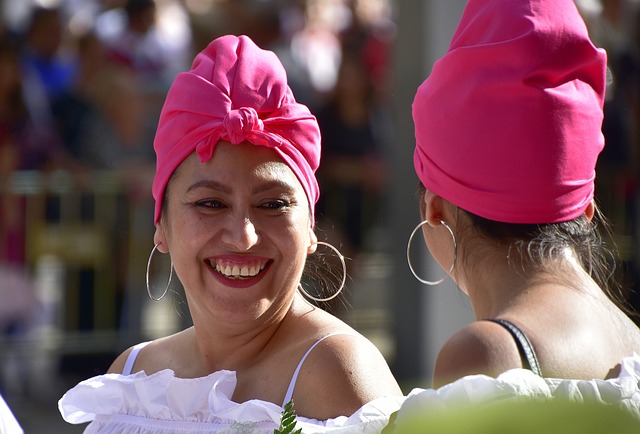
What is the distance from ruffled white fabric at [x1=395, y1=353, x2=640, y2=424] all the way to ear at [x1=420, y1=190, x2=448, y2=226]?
0.55 meters

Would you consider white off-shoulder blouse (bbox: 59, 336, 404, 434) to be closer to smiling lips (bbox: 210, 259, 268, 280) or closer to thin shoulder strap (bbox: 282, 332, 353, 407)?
thin shoulder strap (bbox: 282, 332, 353, 407)

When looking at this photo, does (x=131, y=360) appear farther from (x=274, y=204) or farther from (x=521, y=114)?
(x=521, y=114)

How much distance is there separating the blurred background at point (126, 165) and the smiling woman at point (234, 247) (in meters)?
4.33

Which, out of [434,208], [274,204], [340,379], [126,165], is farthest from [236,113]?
[126,165]

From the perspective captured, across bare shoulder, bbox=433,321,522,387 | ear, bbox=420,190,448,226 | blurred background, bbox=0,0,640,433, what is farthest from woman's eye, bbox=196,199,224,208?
blurred background, bbox=0,0,640,433

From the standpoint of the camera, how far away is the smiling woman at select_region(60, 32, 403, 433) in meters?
Answer: 2.77

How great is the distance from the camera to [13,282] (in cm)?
759

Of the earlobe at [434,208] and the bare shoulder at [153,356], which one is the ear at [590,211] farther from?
the bare shoulder at [153,356]

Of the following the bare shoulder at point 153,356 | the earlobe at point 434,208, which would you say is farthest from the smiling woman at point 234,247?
the earlobe at point 434,208

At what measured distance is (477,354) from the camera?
2.09 m

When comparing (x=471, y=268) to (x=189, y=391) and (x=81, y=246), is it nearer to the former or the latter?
(x=189, y=391)

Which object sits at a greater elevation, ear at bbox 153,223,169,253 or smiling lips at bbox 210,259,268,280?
smiling lips at bbox 210,259,268,280

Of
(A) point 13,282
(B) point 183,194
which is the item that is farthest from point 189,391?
(A) point 13,282

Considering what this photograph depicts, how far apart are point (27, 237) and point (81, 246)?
0.40 metres
